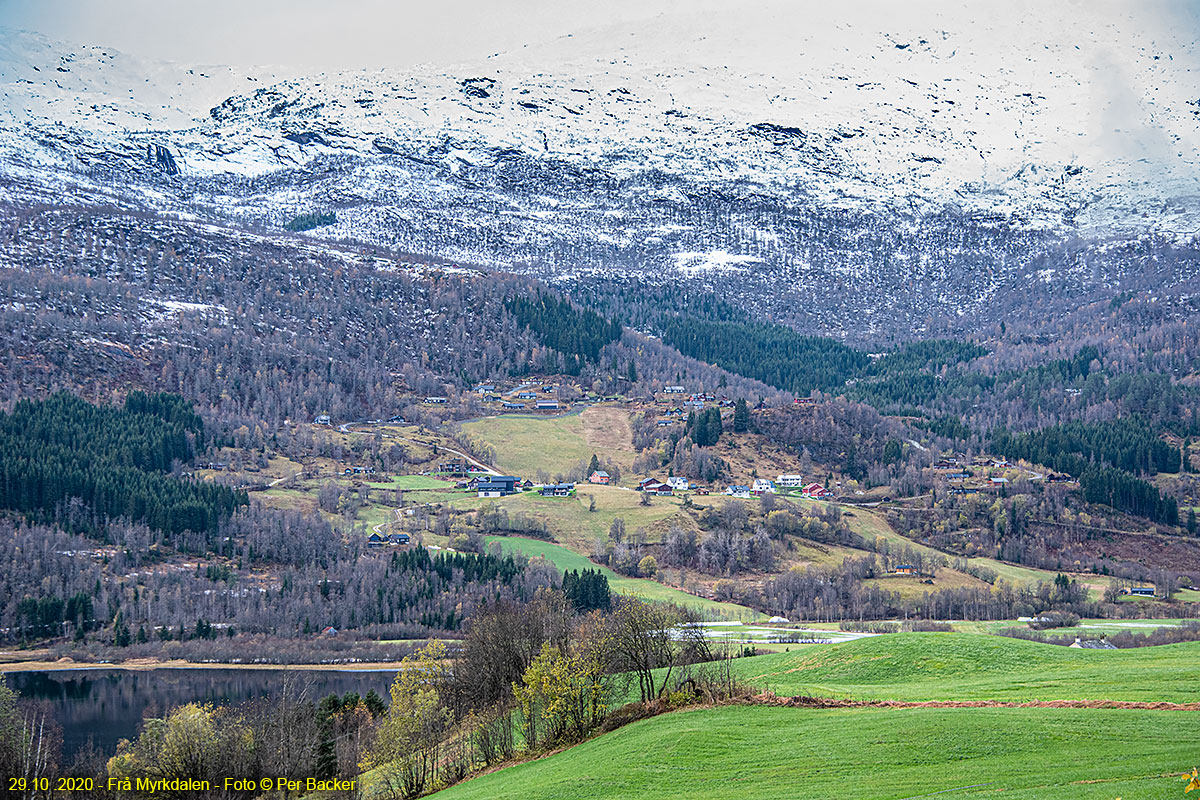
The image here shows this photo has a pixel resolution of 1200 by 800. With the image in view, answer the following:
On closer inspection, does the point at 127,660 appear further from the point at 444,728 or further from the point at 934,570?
the point at 934,570

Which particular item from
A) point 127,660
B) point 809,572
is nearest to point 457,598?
point 127,660

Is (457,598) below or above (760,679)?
below

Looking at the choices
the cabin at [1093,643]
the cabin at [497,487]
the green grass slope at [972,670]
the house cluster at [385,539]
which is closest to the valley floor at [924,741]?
the green grass slope at [972,670]

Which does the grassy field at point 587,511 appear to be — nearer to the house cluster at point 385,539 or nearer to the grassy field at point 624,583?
the grassy field at point 624,583

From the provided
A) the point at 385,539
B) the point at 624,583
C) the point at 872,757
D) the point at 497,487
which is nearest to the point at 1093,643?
the point at 872,757

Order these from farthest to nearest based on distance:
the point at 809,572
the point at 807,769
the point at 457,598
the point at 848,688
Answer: the point at 809,572 → the point at 457,598 → the point at 848,688 → the point at 807,769

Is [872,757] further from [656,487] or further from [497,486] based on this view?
[656,487]
